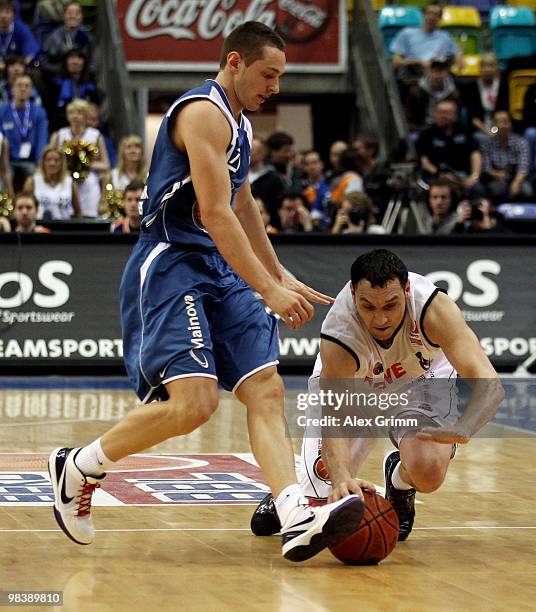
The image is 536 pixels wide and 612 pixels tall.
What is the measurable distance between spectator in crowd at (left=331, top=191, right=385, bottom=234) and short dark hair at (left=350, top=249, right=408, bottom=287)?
7318 mm

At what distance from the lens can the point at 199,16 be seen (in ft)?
56.7

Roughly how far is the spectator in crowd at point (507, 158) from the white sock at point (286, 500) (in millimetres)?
10905

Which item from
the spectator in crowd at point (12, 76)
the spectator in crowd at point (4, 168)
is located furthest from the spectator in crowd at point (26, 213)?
the spectator in crowd at point (12, 76)

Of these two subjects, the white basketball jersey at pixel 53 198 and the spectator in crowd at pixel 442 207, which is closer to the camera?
the spectator in crowd at pixel 442 207

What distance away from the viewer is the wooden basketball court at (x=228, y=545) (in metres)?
4.64

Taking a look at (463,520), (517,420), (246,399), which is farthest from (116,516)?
(517,420)

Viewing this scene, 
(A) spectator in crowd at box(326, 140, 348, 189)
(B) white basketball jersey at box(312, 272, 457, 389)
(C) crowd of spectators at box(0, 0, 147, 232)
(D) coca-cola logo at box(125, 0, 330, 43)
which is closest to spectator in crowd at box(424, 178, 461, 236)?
(A) spectator in crowd at box(326, 140, 348, 189)

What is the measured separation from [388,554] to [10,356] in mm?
7151

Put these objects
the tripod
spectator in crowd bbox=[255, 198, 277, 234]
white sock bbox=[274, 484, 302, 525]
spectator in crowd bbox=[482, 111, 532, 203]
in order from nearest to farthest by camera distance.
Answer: white sock bbox=[274, 484, 302, 525]
spectator in crowd bbox=[255, 198, 277, 234]
the tripod
spectator in crowd bbox=[482, 111, 532, 203]

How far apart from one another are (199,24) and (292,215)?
4.86 m

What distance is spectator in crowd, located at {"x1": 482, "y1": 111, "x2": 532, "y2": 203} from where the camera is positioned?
620 inches

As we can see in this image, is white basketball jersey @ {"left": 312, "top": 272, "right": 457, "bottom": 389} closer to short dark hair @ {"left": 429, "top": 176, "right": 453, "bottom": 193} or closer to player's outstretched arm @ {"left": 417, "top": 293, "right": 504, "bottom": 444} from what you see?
player's outstretched arm @ {"left": 417, "top": 293, "right": 504, "bottom": 444}

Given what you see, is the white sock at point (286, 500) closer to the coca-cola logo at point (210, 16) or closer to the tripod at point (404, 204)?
the tripod at point (404, 204)

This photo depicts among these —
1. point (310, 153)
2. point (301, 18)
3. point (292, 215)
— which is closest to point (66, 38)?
point (301, 18)
